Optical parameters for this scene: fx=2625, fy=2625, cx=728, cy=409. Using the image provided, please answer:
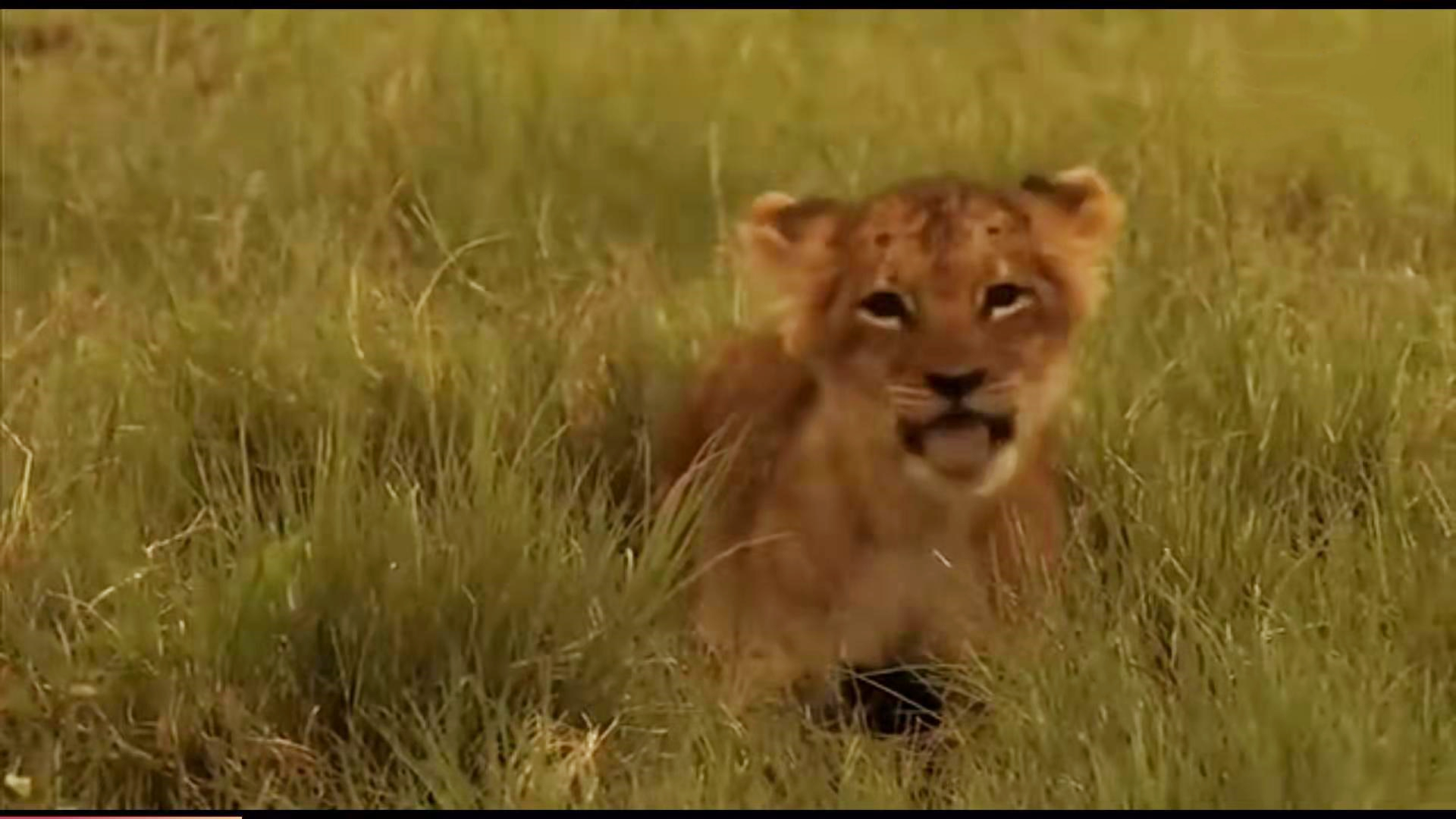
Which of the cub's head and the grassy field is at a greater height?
the cub's head

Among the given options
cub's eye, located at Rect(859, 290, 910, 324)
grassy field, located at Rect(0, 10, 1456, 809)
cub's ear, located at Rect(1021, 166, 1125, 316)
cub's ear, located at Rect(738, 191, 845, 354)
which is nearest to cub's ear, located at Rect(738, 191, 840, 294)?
cub's ear, located at Rect(738, 191, 845, 354)

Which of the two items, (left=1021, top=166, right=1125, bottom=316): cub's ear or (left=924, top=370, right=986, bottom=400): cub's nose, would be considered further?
(left=1021, top=166, right=1125, bottom=316): cub's ear

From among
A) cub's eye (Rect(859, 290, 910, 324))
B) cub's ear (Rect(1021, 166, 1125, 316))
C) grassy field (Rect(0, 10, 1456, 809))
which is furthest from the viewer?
cub's ear (Rect(1021, 166, 1125, 316))

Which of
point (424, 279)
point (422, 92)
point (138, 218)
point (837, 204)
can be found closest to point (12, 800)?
point (837, 204)

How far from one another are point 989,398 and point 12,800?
1.33 m

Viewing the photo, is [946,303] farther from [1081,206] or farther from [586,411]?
[586,411]

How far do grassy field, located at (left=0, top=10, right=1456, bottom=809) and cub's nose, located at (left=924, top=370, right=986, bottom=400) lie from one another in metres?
0.30

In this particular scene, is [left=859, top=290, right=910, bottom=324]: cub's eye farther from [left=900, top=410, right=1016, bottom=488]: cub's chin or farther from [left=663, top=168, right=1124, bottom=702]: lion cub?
[left=900, top=410, right=1016, bottom=488]: cub's chin

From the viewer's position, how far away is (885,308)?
11.6ft

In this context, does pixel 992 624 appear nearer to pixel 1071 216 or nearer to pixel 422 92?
pixel 1071 216

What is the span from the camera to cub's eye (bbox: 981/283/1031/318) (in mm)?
3508

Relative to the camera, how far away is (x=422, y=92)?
5777mm

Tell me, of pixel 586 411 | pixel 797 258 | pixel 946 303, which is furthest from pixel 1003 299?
pixel 586 411

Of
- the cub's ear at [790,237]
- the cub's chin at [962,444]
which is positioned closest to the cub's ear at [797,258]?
the cub's ear at [790,237]
